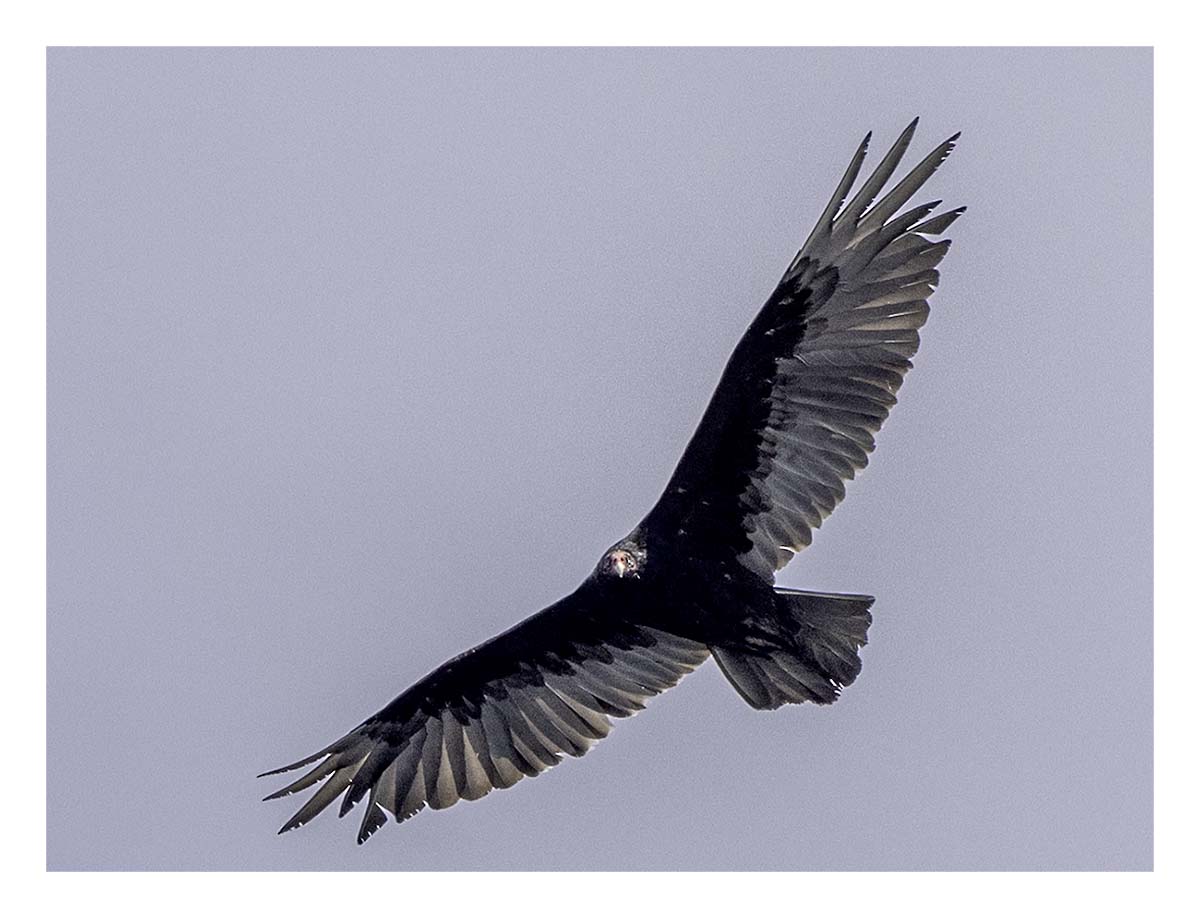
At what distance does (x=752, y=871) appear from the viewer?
32.6 feet

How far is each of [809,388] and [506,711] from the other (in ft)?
8.65

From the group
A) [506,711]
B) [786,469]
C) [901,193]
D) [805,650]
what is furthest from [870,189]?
[506,711]

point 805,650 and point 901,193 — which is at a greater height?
point 901,193

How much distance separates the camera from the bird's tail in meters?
10.6

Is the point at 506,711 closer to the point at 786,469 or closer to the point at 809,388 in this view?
the point at 786,469

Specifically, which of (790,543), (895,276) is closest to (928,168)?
(895,276)

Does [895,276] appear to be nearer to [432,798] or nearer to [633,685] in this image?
[633,685]

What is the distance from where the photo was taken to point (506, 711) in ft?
38.2

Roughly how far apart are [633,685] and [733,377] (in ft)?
6.61

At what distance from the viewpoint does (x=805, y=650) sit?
420 inches

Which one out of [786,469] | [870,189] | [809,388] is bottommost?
[786,469]

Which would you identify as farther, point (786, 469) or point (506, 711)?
point (506, 711)

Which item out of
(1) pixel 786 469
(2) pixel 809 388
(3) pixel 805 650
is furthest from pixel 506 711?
(2) pixel 809 388

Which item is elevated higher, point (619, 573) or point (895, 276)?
point (895, 276)
